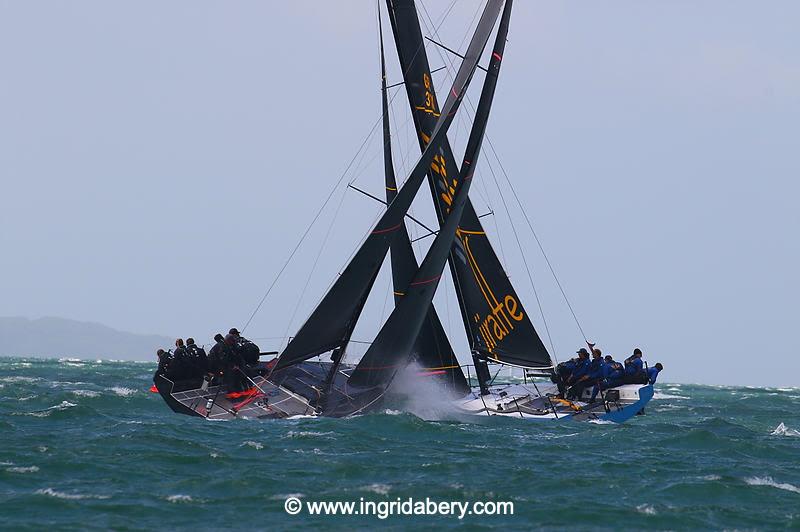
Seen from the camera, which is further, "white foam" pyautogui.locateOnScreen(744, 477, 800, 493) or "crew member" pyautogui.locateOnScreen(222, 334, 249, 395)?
"crew member" pyautogui.locateOnScreen(222, 334, 249, 395)

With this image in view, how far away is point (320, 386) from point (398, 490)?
1157 cm

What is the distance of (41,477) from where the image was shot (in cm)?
1667

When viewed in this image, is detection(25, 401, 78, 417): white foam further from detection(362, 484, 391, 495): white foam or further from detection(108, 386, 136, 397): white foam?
detection(362, 484, 391, 495): white foam

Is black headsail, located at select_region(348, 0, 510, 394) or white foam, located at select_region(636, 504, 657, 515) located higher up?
black headsail, located at select_region(348, 0, 510, 394)

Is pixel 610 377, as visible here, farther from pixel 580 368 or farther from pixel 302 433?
pixel 302 433

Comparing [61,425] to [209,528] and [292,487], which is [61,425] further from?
[209,528]

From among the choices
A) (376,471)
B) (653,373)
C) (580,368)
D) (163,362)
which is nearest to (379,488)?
(376,471)

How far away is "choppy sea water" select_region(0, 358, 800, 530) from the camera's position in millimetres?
14898

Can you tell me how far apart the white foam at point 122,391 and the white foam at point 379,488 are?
17673 mm

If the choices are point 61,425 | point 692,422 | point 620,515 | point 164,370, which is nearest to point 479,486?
point 620,515

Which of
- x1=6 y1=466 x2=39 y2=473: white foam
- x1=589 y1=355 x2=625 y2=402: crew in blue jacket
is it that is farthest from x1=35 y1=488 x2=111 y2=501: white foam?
x1=589 y1=355 x2=625 y2=402: crew in blue jacket

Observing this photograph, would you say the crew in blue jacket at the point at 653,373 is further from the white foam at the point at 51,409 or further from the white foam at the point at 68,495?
the white foam at the point at 68,495

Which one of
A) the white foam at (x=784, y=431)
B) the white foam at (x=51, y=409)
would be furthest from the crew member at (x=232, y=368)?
the white foam at (x=784, y=431)

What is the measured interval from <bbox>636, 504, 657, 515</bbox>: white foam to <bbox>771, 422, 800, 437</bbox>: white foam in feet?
41.6
